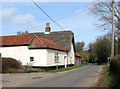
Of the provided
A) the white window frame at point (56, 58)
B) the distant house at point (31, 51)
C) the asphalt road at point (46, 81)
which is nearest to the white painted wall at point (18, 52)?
the distant house at point (31, 51)

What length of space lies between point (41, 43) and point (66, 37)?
12337mm

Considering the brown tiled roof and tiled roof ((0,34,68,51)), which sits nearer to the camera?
tiled roof ((0,34,68,51))

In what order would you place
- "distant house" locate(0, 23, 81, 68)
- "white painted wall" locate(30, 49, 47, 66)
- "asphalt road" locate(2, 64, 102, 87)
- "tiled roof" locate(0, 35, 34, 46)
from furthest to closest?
"tiled roof" locate(0, 35, 34, 46) → "distant house" locate(0, 23, 81, 68) → "white painted wall" locate(30, 49, 47, 66) → "asphalt road" locate(2, 64, 102, 87)

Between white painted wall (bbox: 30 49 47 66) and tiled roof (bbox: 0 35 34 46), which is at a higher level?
tiled roof (bbox: 0 35 34 46)

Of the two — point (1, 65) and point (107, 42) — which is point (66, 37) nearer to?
point (1, 65)

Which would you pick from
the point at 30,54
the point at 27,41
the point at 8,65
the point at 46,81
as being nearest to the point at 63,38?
the point at 27,41

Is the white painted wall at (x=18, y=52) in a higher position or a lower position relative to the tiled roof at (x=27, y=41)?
lower

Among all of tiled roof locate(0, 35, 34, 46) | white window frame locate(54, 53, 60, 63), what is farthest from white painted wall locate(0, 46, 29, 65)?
white window frame locate(54, 53, 60, 63)

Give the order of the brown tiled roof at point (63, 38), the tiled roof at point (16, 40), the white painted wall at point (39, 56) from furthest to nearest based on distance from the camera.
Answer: the brown tiled roof at point (63, 38)
the tiled roof at point (16, 40)
the white painted wall at point (39, 56)

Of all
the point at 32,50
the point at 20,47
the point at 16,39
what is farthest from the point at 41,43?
the point at 16,39

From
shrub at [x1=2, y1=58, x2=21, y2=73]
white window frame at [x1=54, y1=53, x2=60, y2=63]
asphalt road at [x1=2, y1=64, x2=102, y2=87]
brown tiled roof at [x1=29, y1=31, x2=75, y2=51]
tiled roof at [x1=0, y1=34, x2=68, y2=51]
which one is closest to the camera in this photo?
asphalt road at [x1=2, y1=64, x2=102, y2=87]

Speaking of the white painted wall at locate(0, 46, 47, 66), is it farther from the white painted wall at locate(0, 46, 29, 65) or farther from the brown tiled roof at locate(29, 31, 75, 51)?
the brown tiled roof at locate(29, 31, 75, 51)

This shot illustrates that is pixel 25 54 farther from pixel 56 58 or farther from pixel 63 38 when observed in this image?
pixel 63 38

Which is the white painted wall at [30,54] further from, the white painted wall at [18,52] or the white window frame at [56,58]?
Result: the white window frame at [56,58]
